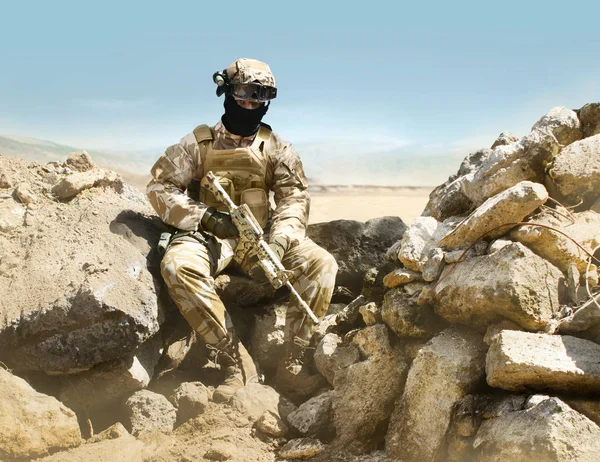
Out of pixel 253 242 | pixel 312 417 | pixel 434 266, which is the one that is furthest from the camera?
pixel 253 242

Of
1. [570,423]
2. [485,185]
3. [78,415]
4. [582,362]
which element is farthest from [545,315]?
[78,415]

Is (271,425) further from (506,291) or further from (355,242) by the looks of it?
(355,242)

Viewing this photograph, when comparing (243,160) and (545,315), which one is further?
(243,160)

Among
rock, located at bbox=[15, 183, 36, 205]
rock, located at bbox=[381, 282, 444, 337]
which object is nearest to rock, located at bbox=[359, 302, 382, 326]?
rock, located at bbox=[381, 282, 444, 337]

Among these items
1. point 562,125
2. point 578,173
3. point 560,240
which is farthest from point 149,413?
point 562,125

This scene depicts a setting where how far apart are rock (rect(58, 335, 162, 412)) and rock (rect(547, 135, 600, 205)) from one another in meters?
→ 3.55

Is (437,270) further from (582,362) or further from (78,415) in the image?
(78,415)

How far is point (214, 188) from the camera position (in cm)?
541

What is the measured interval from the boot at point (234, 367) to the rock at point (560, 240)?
245cm

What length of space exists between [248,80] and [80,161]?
2014mm

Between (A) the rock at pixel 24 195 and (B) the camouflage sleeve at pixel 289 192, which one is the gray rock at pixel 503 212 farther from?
(A) the rock at pixel 24 195

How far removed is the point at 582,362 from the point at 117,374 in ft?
11.1

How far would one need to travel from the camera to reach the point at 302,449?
13.7 ft

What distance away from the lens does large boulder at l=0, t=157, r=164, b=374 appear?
4598 mm
